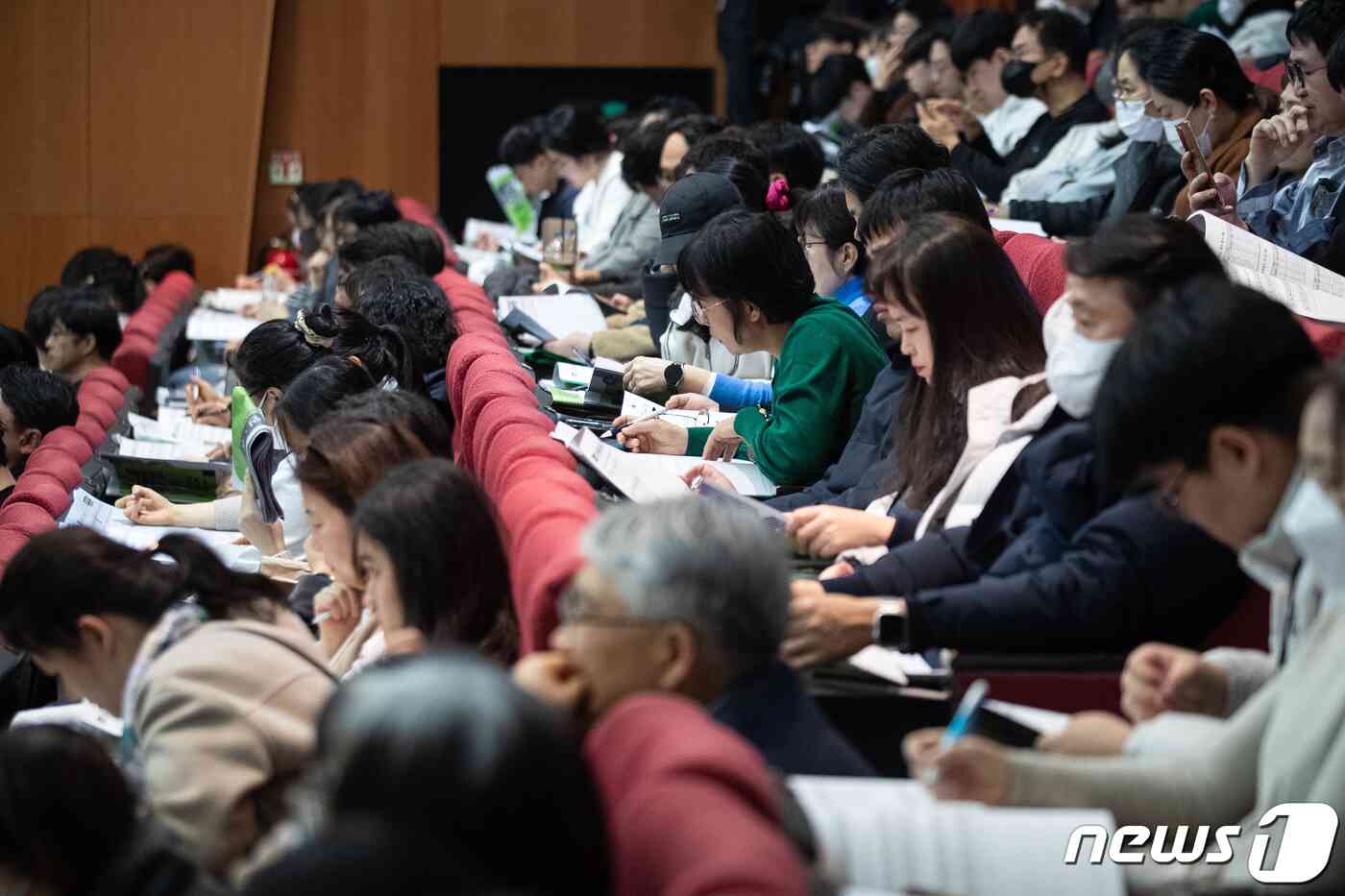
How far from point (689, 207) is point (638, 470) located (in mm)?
1436

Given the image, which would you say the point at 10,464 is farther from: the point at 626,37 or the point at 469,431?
the point at 626,37

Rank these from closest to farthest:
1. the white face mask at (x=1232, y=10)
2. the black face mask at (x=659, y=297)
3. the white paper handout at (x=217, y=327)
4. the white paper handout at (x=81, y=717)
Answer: the white paper handout at (x=81, y=717) < the black face mask at (x=659, y=297) < the white paper handout at (x=217, y=327) < the white face mask at (x=1232, y=10)

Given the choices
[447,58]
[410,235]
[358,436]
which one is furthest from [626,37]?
[358,436]

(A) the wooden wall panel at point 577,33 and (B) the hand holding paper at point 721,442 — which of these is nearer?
(B) the hand holding paper at point 721,442

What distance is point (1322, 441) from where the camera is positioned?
61.2 inches

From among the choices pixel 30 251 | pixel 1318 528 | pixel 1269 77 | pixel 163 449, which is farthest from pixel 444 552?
pixel 30 251

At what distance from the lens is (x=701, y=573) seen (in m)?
1.75

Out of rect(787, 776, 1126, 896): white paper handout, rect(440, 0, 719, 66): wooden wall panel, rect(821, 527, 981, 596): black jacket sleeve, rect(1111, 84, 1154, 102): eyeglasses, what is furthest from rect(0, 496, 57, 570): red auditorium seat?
rect(440, 0, 719, 66): wooden wall panel

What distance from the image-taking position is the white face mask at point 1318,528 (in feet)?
5.23

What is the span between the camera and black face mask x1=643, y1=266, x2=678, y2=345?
4.69 metres

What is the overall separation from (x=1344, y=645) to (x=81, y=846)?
122 centimetres

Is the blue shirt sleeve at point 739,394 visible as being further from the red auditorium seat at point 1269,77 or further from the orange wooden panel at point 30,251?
the orange wooden panel at point 30,251

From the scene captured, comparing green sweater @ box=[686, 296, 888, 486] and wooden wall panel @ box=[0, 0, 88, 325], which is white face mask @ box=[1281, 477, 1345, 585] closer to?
green sweater @ box=[686, 296, 888, 486]

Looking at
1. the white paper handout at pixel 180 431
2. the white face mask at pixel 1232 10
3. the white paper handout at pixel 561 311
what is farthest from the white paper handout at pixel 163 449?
the white face mask at pixel 1232 10
